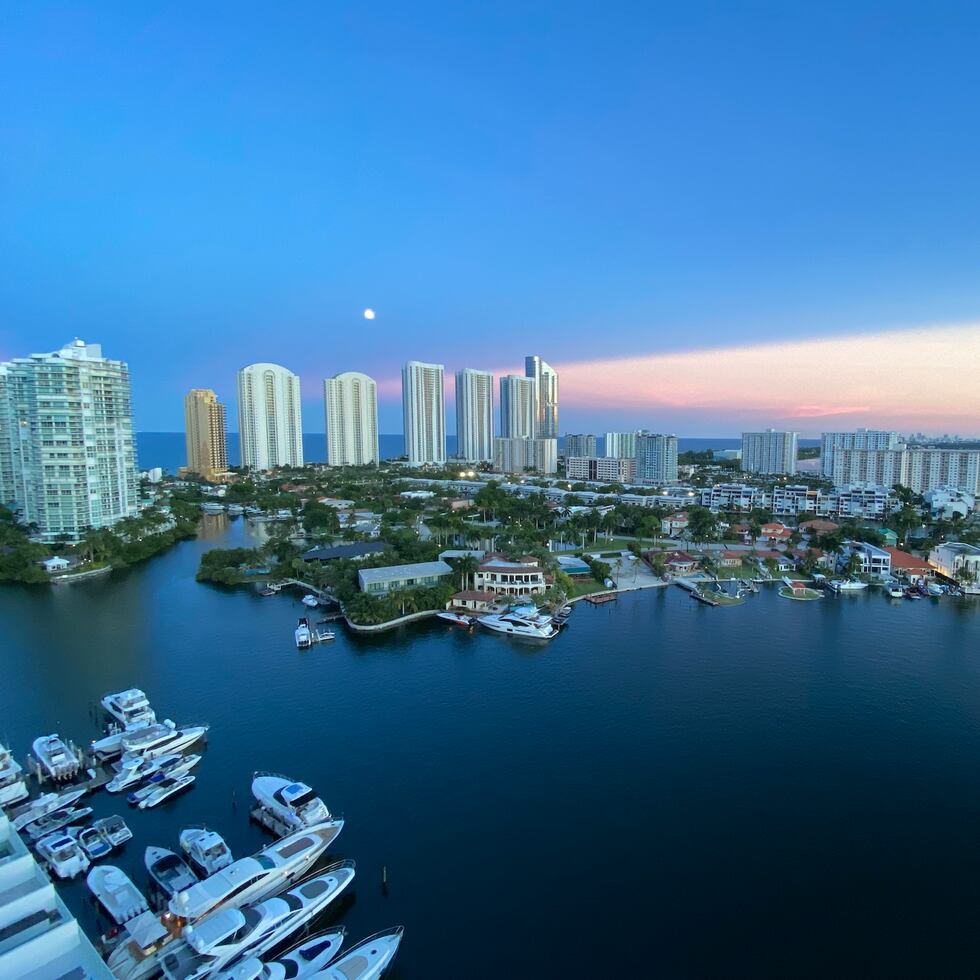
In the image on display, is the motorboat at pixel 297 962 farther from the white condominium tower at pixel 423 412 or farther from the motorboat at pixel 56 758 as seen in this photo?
the white condominium tower at pixel 423 412

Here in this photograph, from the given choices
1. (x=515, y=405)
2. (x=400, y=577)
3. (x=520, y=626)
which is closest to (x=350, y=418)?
(x=515, y=405)

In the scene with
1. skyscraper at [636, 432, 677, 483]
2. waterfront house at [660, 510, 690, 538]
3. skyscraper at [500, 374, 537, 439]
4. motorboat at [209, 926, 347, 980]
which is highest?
skyscraper at [500, 374, 537, 439]

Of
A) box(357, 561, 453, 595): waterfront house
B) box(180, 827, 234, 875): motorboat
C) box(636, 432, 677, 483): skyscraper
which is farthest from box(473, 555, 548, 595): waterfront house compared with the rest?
box(636, 432, 677, 483): skyscraper

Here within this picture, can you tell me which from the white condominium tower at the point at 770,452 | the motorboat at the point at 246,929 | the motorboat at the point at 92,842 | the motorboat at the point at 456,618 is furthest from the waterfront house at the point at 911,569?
the white condominium tower at the point at 770,452

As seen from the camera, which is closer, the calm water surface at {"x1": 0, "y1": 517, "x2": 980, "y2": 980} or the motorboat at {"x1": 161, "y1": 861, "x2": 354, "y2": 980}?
the motorboat at {"x1": 161, "y1": 861, "x2": 354, "y2": 980}

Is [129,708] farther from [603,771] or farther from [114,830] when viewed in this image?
[603,771]

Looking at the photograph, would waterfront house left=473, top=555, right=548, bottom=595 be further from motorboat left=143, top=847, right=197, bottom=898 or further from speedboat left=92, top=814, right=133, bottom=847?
motorboat left=143, top=847, right=197, bottom=898

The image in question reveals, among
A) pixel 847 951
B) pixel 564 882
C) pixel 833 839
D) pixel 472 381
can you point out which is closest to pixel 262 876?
pixel 564 882

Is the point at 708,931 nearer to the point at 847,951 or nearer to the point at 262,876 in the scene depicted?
the point at 847,951
